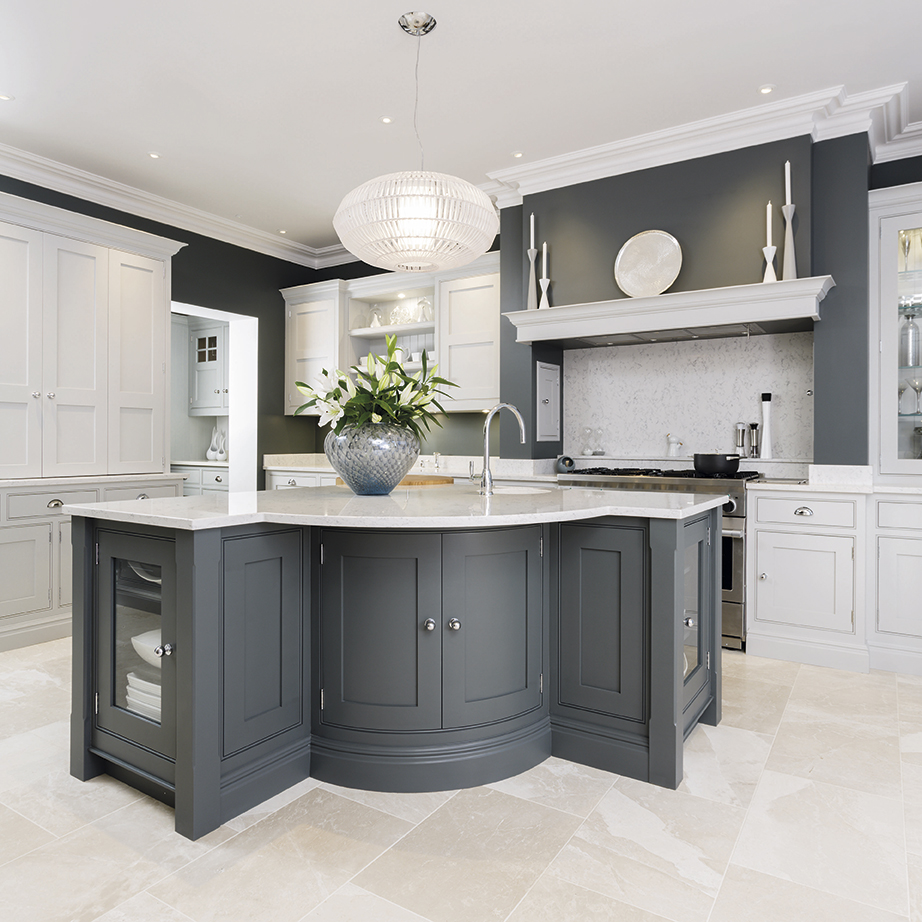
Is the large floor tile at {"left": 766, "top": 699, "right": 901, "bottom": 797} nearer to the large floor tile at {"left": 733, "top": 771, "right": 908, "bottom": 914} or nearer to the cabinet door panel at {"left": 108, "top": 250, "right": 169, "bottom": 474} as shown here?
the large floor tile at {"left": 733, "top": 771, "right": 908, "bottom": 914}

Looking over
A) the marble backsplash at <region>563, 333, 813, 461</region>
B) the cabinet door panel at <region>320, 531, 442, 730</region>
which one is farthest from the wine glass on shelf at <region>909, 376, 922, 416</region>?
the cabinet door panel at <region>320, 531, 442, 730</region>

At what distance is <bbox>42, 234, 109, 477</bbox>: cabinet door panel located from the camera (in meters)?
4.03

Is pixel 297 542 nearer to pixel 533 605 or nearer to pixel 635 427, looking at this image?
pixel 533 605

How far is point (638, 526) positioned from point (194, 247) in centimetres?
439

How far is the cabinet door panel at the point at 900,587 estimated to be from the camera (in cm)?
337

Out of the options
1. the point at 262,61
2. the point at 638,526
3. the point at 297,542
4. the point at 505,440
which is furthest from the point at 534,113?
the point at 297,542

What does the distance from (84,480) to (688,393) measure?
3.88 m

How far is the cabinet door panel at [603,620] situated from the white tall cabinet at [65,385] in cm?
318

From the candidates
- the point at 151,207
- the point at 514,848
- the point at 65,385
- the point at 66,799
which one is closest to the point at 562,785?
the point at 514,848

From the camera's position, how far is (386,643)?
2.19 meters

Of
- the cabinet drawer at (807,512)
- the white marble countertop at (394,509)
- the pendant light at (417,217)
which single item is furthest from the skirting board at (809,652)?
the pendant light at (417,217)

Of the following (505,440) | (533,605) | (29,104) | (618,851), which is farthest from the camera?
(505,440)

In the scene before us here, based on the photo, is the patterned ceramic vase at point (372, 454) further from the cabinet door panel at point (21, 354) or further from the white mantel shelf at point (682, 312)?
the cabinet door panel at point (21, 354)

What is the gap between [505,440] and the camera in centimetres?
457
